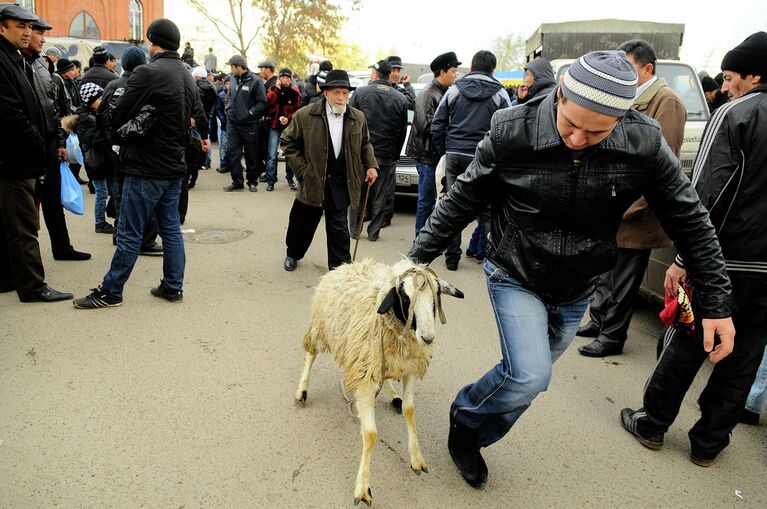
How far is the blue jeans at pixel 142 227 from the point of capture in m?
5.17

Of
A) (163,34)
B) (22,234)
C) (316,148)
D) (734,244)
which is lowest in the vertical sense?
(22,234)

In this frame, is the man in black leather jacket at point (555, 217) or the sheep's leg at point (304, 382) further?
the sheep's leg at point (304, 382)

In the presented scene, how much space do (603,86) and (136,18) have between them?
43.1m

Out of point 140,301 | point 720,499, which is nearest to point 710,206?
point 720,499

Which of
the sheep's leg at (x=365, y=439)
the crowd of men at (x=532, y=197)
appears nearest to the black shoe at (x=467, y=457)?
the crowd of men at (x=532, y=197)

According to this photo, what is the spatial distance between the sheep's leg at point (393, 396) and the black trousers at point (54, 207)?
441cm

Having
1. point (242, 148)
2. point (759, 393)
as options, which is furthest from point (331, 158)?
point (242, 148)

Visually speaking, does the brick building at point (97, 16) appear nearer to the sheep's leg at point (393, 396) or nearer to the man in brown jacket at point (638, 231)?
the man in brown jacket at point (638, 231)

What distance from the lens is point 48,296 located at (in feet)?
17.8

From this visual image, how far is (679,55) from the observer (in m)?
13.1

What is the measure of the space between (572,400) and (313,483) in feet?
6.75

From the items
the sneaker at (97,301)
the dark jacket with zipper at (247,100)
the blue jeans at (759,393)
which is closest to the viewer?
the blue jeans at (759,393)

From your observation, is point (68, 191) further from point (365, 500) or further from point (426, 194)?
point (365, 500)

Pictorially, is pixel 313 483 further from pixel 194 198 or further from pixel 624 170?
pixel 194 198
